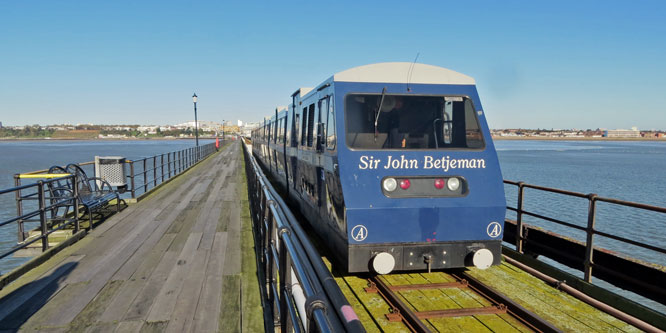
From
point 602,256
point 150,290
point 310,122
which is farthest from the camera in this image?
point 310,122

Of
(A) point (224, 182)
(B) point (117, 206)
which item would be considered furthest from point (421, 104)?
(A) point (224, 182)

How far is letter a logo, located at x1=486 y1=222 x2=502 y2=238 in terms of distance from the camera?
5.97 metres

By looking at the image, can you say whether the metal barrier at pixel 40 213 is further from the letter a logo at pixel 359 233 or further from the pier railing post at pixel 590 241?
the pier railing post at pixel 590 241

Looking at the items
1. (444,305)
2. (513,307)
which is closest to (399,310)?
(444,305)

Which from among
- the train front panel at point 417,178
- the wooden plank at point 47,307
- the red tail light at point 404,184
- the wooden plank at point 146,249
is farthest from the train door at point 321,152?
the wooden plank at point 47,307

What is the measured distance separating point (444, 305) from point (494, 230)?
1399 mm

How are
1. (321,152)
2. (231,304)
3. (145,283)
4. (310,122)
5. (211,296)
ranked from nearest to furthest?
(231,304), (211,296), (145,283), (321,152), (310,122)

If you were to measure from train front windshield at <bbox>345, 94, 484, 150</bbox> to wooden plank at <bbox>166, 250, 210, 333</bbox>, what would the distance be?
292 centimetres

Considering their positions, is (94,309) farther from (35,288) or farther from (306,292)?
(306,292)

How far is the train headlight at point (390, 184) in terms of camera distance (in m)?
5.89

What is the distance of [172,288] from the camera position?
531 centimetres

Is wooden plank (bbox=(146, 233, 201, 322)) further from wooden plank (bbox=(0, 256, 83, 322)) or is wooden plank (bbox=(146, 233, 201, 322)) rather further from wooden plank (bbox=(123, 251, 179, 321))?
wooden plank (bbox=(0, 256, 83, 322))

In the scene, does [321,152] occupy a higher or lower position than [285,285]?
higher

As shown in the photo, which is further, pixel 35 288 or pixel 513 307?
pixel 35 288
